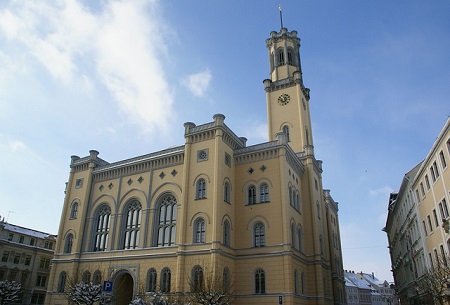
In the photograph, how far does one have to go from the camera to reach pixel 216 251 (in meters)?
33.7

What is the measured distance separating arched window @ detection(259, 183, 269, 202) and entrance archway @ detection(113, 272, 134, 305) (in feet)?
54.8

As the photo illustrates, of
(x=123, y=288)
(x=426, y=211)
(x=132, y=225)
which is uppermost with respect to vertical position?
(x=426, y=211)

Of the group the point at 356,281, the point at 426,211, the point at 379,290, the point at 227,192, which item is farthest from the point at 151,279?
the point at 379,290

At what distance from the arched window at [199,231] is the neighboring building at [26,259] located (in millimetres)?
35741

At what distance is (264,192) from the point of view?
127ft

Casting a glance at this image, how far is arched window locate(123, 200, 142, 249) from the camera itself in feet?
134

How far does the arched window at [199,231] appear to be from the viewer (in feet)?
118

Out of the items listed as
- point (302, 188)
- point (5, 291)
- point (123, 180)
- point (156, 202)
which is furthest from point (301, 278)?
point (5, 291)

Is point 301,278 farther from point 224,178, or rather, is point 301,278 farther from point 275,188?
point 224,178

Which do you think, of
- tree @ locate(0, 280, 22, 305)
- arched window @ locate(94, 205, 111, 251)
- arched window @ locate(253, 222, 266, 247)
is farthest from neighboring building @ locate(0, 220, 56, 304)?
arched window @ locate(253, 222, 266, 247)

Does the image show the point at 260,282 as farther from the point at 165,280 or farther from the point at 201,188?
the point at 201,188

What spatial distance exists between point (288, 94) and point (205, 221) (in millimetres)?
24166

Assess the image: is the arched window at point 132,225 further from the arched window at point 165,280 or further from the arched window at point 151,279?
the arched window at point 165,280

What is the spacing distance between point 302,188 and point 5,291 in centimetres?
3495
